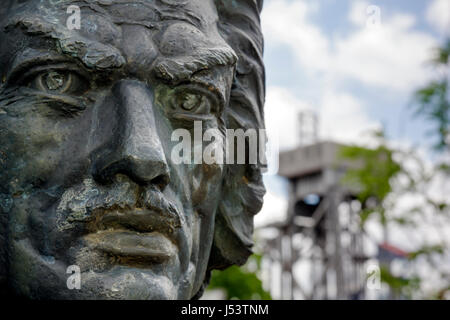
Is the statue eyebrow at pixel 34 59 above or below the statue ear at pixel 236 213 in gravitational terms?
A: above

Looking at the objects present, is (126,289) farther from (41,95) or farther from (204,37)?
(204,37)

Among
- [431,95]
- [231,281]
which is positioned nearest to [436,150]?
[431,95]

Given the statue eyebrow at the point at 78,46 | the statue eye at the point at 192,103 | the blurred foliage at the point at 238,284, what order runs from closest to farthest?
the statue eyebrow at the point at 78,46
the statue eye at the point at 192,103
the blurred foliage at the point at 238,284

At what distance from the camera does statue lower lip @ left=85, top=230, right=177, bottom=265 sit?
198 cm

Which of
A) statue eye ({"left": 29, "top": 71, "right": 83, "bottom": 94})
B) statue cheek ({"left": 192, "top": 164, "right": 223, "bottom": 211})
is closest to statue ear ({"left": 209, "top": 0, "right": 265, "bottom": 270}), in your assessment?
statue cheek ({"left": 192, "top": 164, "right": 223, "bottom": 211})

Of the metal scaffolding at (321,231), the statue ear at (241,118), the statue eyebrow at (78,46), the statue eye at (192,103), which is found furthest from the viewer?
the metal scaffolding at (321,231)

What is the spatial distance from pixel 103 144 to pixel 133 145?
0.13 meters

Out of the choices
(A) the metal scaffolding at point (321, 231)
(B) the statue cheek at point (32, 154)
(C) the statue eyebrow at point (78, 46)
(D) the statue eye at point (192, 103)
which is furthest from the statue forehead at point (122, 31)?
(A) the metal scaffolding at point (321, 231)

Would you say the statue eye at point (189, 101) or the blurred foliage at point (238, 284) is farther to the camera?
the blurred foliage at point (238, 284)

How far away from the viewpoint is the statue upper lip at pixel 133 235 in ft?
6.50

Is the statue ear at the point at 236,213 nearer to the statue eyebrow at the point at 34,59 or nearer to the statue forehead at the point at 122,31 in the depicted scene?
the statue forehead at the point at 122,31

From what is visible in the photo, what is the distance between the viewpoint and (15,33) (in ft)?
7.11

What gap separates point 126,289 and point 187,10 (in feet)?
3.27

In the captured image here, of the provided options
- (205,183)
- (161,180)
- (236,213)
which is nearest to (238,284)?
(236,213)
